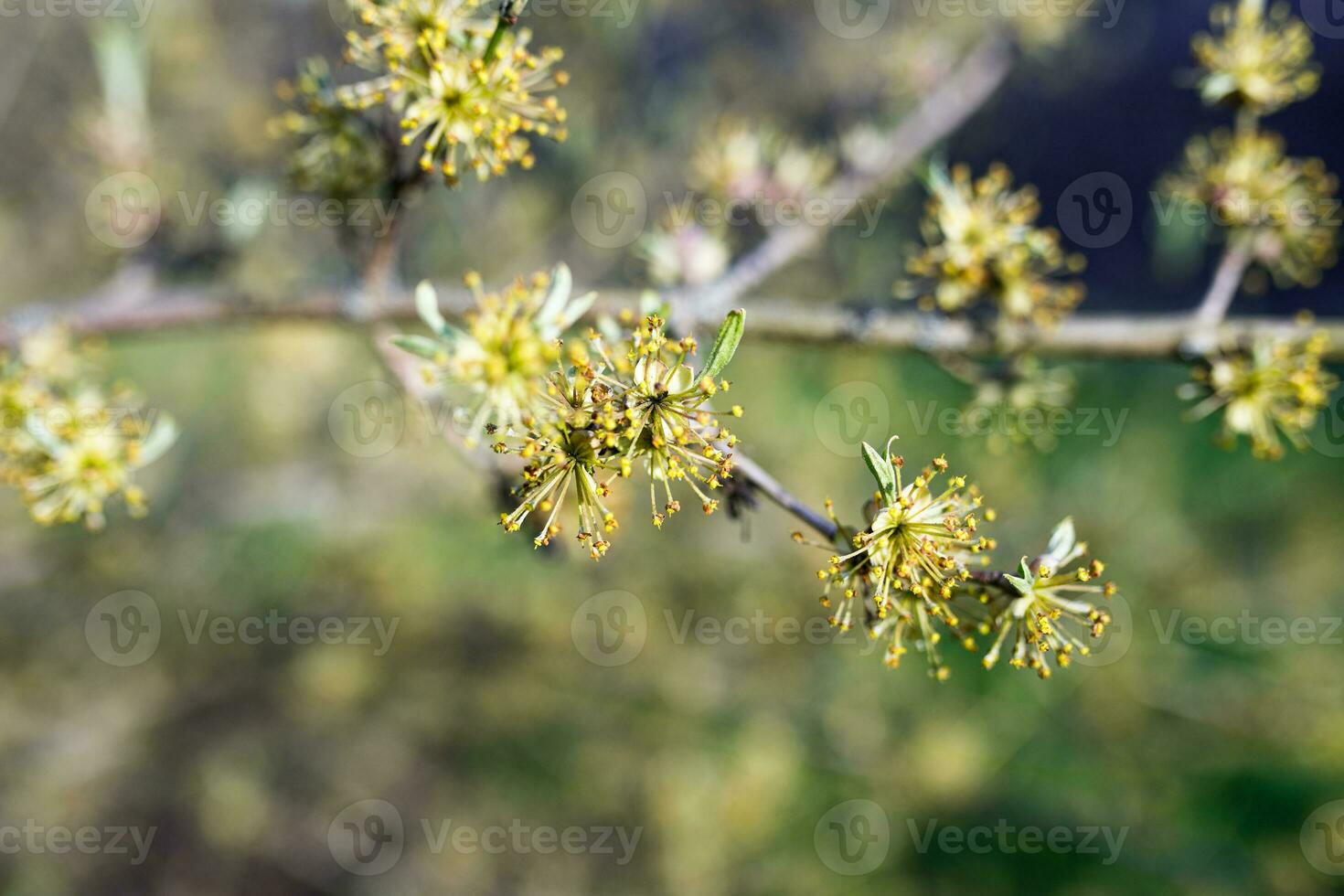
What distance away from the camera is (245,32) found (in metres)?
3.57

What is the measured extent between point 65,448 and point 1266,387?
4.47ft

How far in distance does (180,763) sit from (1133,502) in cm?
357

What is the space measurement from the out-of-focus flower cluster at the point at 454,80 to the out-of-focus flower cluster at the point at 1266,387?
0.77m

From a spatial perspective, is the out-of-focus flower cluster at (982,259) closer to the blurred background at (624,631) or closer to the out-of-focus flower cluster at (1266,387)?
the out-of-focus flower cluster at (1266,387)

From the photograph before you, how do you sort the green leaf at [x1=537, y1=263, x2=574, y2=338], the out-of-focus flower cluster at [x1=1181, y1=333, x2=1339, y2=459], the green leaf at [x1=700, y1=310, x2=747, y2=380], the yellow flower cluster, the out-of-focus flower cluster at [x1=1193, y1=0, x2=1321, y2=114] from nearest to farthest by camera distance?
the green leaf at [x1=700, y1=310, x2=747, y2=380] → the green leaf at [x1=537, y1=263, x2=574, y2=338] → the out-of-focus flower cluster at [x1=1181, y1=333, x2=1339, y2=459] → the out-of-focus flower cluster at [x1=1193, y1=0, x2=1321, y2=114] → the yellow flower cluster

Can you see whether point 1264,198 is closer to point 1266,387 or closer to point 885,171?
point 1266,387

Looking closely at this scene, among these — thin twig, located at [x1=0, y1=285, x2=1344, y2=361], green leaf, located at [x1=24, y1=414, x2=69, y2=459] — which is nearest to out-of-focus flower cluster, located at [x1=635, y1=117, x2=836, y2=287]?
thin twig, located at [x1=0, y1=285, x2=1344, y2=361]

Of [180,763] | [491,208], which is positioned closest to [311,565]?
[180,763]

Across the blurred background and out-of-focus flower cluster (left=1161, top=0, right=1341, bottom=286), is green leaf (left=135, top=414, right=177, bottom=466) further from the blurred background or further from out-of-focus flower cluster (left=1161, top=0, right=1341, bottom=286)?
the blurred background

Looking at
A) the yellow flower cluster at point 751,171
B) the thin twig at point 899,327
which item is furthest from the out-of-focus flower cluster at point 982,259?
the yellow flower cluster at point 751,171

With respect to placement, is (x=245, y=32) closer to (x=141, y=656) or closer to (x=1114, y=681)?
(x=141, y=656)

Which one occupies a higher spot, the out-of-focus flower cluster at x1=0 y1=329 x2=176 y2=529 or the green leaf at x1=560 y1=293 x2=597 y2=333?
the green leaf at x1=560 y1=293 x2=597 y2=333

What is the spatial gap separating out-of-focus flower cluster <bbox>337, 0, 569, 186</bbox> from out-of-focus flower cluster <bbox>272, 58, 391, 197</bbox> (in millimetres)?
154

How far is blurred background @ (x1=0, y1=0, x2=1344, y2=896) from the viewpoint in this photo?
9.08ft
